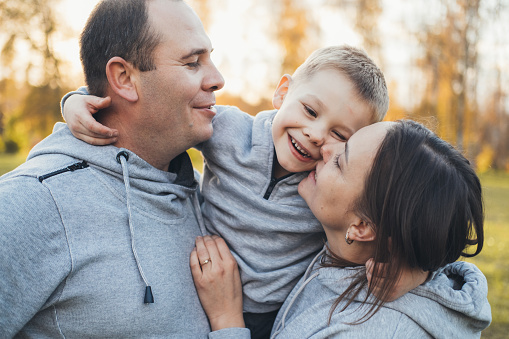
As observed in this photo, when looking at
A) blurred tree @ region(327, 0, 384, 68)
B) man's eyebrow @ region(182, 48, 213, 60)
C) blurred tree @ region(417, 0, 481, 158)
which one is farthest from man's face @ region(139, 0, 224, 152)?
blurred tree @ region(327, 0, 384, 68)

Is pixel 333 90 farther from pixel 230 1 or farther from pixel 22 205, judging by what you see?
pixel 230 1

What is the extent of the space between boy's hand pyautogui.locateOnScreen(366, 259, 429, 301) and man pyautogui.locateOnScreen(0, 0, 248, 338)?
86cm

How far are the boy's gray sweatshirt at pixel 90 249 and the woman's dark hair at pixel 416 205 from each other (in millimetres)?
793

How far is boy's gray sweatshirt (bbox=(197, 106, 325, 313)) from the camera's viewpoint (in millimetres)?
2303

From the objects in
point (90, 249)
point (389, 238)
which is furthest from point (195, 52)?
point (389, 238)

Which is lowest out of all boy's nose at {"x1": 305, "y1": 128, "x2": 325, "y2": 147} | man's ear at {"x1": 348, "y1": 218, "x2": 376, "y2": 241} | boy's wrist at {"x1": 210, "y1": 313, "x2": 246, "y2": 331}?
boy's wrist at {"x1": 210, "y1": 313, "x2": 246, "y2": 331}

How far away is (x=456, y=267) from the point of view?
2318mm

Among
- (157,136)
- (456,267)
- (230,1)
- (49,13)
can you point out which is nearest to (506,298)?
(456,267)

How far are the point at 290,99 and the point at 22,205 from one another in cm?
141

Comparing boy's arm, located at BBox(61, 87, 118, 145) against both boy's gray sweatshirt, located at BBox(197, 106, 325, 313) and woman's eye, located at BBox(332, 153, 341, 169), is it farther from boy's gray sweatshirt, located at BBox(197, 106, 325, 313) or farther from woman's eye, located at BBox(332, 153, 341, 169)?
woman's eye, located at BBox(332, 153, 341, 169)

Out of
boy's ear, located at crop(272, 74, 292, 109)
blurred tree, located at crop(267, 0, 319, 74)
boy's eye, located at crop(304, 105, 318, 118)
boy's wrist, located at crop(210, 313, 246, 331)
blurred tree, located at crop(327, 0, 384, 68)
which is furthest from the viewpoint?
blurred tree, located at crop(267, 0, 319, 74)

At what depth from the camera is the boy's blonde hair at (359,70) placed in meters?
2.25

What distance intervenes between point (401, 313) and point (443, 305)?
0.68 ft

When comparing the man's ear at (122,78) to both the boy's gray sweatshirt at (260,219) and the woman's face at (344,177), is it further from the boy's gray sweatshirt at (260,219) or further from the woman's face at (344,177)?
the woman's face at (344,177)
